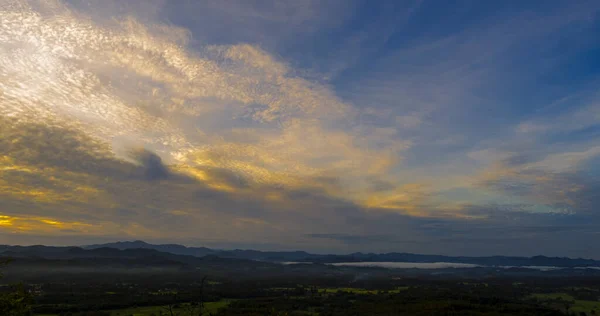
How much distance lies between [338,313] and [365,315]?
5.63 metres

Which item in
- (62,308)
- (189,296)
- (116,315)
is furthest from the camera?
(189,296)

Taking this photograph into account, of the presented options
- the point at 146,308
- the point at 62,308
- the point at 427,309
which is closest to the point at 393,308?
the point at 427,309

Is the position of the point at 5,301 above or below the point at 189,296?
above

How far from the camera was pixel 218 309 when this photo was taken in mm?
78062

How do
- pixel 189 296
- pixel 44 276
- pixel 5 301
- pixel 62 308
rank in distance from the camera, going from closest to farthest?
pixel 5 301, pixel 62 308, pixel 189 296, pixel 44 276

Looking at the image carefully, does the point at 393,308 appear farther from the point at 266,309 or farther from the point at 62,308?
the point at 62,308

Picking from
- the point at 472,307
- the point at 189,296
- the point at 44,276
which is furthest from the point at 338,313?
the point at 44,276

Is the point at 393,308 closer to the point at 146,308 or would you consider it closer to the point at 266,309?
the point at 266,309

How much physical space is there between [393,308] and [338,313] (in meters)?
15.5

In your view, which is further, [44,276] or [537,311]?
[44,276]

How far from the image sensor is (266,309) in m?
76.8

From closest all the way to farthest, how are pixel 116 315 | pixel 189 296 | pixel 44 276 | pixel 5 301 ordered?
pixel 5 301 → pixel 116 315 → pixel 189 296 → pixel 44 276

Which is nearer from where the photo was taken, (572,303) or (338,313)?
(338,313)

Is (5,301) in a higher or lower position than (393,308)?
higher
